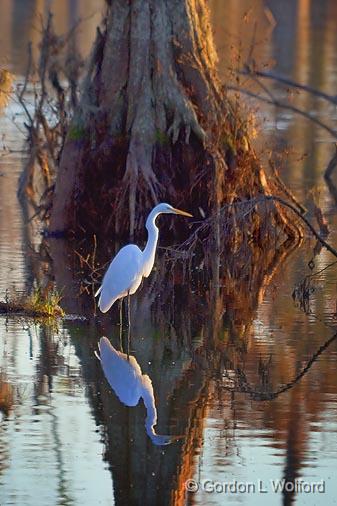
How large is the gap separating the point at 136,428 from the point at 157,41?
901 centimetres

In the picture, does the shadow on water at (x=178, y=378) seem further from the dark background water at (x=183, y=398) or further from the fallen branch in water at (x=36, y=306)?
the fallen branch in water at (x=36, y=306)

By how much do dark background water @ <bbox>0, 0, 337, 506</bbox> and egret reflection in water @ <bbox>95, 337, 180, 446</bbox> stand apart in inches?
2.6

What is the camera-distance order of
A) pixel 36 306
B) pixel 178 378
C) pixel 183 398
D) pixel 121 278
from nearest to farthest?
pixel 183 398 → pixel 178 378 → pixel 121 278 → pixel 36 306

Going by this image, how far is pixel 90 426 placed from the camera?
9.30 metres

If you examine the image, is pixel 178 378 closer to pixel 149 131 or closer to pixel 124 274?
pixel 124 274

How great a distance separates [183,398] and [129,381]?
0.62 metres

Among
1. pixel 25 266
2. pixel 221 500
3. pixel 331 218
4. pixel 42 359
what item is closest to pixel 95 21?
pixel 331 218

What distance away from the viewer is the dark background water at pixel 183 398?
8.25 meters

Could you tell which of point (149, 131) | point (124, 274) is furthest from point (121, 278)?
point (149, 131)

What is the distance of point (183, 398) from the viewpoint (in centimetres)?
1010

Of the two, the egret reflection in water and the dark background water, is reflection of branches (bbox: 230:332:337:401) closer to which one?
the dark background water

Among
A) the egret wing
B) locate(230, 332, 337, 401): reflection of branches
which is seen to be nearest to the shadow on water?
locate(230, 332, 337, 401): reflection of branches

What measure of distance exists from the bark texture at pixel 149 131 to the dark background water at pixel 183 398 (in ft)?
4.37

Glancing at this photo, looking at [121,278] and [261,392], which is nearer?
[261,392]
